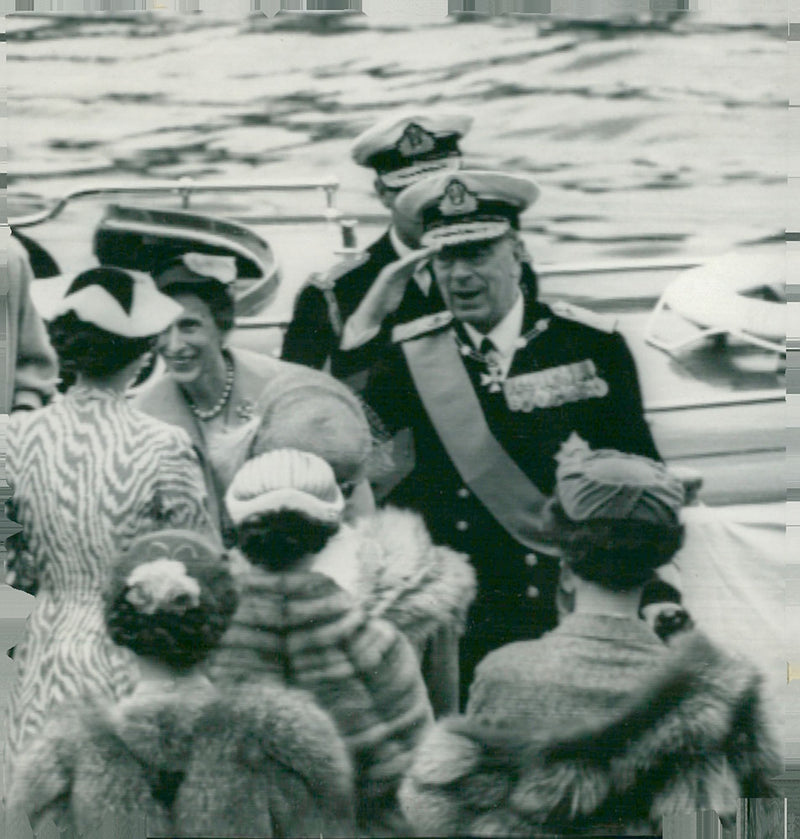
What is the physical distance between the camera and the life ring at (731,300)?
387cm

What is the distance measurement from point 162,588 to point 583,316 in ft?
5.08

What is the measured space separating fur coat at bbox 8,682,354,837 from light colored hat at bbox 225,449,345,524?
549 mm

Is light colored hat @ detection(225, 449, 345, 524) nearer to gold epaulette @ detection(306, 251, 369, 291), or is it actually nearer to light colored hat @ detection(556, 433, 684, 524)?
gold epaulette @ detection(306, 251, 369, 291)

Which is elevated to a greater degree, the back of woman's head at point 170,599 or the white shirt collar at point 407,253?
the white shirt collar at point 407,253

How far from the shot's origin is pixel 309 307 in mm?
3889

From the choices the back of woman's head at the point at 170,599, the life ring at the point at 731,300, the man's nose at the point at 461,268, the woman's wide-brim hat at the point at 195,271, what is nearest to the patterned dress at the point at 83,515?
the back of woman's head at the point at 170,599

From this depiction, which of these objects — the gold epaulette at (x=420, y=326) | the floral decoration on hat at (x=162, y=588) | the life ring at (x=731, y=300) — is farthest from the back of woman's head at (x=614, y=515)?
the floral decoration on hat at (x=162, y=588)

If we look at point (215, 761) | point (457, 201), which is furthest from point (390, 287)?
point (215, 761)

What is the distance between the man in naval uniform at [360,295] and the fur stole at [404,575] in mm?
495

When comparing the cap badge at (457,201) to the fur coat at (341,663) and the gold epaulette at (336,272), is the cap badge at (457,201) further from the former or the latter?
Answer: the fur coat at (341,663)

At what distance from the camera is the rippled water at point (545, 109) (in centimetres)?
385

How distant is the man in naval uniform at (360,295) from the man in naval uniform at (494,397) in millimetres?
44

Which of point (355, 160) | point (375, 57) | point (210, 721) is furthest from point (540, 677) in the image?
point (375, 57)

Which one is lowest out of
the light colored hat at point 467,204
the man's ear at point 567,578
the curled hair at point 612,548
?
the man's ear at point 567,578
